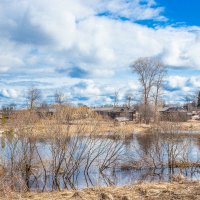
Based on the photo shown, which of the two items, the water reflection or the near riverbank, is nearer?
the near riverbank

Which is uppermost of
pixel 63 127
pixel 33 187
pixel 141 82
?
pixel 141 82

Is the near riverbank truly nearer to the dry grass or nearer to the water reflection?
the dry grass

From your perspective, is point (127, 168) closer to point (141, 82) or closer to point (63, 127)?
point (63, 127)

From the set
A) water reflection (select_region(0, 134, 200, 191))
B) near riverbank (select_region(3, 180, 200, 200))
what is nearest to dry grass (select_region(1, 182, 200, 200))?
near riverbank (select_region(3, 180, 200, 200))

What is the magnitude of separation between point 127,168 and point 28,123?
6584 millimetres

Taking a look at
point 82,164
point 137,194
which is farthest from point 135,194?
point 82,164

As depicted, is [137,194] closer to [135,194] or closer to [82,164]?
[135,194]

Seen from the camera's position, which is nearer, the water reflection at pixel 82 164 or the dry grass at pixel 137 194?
the dry grass at pixel 137 194

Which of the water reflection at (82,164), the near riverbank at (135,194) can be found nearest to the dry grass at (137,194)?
the near riverbank at (135,194)

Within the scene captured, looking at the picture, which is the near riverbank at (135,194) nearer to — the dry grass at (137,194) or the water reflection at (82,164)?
the dry grass at (137,194)

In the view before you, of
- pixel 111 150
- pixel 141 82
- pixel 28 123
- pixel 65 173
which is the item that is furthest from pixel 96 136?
pixel 141 82

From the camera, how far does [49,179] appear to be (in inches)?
762

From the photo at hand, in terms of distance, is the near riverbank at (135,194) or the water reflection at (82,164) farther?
the water reflection at (82,164)

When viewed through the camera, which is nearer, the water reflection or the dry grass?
the dry grass
